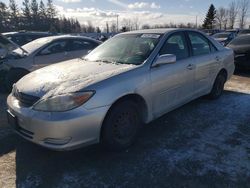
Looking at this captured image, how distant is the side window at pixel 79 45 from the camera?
25.4 feet

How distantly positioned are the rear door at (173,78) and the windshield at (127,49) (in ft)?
0.75

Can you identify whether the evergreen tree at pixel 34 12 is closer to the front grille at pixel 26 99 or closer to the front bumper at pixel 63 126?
the front grille at pixel 26 99

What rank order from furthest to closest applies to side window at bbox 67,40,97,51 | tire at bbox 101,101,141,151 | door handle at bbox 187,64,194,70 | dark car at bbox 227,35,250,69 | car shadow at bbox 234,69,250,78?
dark car at bbox 227,35,250,69 < car shadow at bbox 234,69,250,78 < side window at bbox 67,40,97,51 < door handle at bbox 187,64,194,70 < tire at bbox 101,101,141,151

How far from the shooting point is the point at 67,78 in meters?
3.59

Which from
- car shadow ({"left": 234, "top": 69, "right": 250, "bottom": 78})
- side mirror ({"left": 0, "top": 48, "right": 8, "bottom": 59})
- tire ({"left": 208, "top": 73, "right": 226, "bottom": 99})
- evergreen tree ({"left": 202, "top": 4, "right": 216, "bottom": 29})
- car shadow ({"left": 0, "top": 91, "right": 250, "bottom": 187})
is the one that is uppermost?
evergreen tree ({"left": 202, "top": 4, "right": 216, "bottom": 29})

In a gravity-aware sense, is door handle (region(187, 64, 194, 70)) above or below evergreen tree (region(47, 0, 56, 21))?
below

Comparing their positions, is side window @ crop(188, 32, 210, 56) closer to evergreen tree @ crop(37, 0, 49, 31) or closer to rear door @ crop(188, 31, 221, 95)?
rear door @ crop(188, 31, 221, 95)

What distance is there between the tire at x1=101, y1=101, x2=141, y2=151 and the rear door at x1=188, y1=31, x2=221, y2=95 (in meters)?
1.76

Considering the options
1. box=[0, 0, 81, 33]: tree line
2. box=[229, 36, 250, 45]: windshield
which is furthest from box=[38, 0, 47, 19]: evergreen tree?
box=[229, 36, 250, 45]: windshield

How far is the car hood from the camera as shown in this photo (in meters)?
3.29

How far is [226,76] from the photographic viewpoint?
243 inches

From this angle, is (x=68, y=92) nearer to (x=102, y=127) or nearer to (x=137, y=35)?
(x=102, y=127)

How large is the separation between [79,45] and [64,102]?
5.10 metres

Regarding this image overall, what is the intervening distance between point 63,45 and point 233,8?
262 feet
